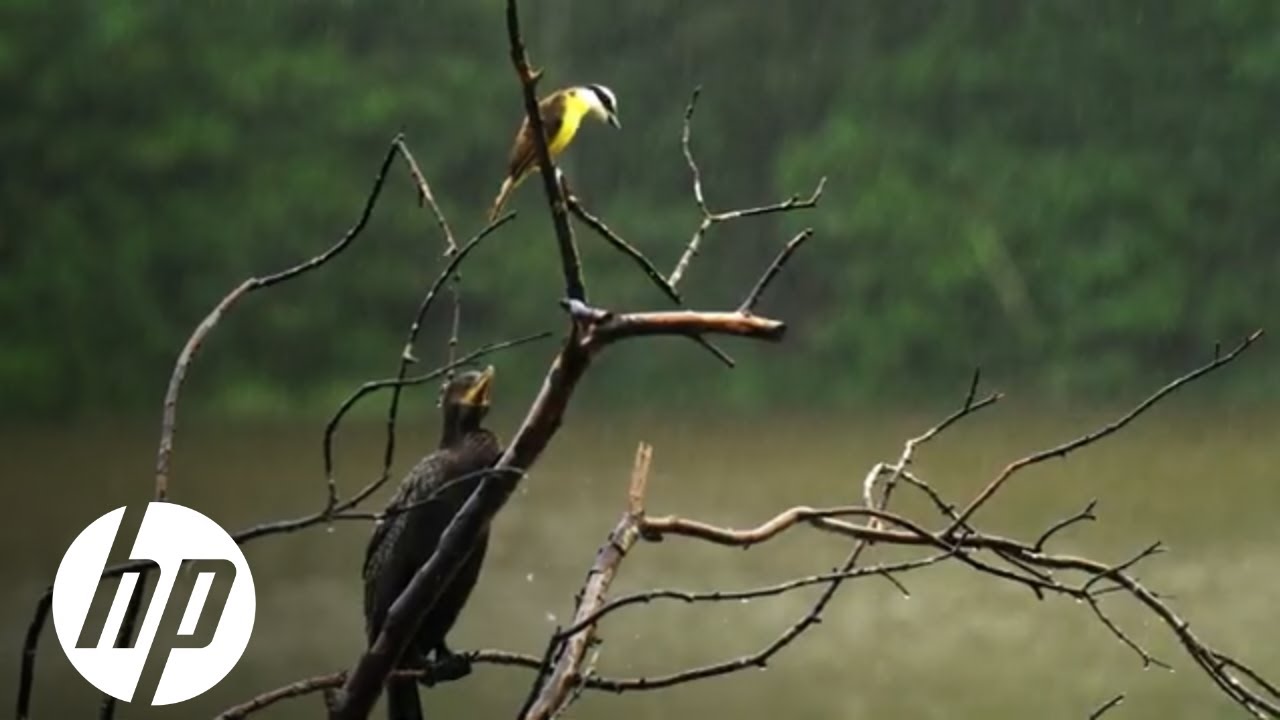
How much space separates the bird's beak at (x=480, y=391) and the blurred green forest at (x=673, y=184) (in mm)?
3984

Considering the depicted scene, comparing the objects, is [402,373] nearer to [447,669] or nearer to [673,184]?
[447,669]

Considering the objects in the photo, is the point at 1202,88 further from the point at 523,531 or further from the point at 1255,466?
the point at 523,531

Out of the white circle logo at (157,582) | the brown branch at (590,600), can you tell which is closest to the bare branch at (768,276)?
the brown branch at (590,600)

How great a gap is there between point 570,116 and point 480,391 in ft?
1.11

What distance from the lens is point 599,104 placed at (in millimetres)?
2012

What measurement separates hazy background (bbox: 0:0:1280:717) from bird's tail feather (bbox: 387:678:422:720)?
219cm

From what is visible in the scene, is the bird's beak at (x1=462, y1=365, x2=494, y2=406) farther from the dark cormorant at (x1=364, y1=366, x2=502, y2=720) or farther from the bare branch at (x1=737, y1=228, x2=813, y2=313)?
the bare branch at (x1=737, y1=228, x2=813, y2=313)

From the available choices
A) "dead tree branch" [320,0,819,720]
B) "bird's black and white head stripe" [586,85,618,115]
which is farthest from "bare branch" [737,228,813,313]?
"bird's black and white head stripe" [586,85,618,115]

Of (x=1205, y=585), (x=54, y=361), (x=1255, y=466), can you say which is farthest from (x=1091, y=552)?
(x=54, y=361)

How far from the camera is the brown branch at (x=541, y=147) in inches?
35.1

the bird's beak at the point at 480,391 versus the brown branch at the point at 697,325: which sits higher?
the bird's beak at the point at 480,391

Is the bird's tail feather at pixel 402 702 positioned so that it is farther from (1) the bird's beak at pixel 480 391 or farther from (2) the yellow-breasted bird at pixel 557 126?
(2) the yellow-breasted bird at pixel 557 126

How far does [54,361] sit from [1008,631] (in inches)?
120

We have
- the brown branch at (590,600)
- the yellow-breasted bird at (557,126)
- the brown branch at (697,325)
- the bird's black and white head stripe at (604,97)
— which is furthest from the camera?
the bird's black and white head stripe at (604,97)
